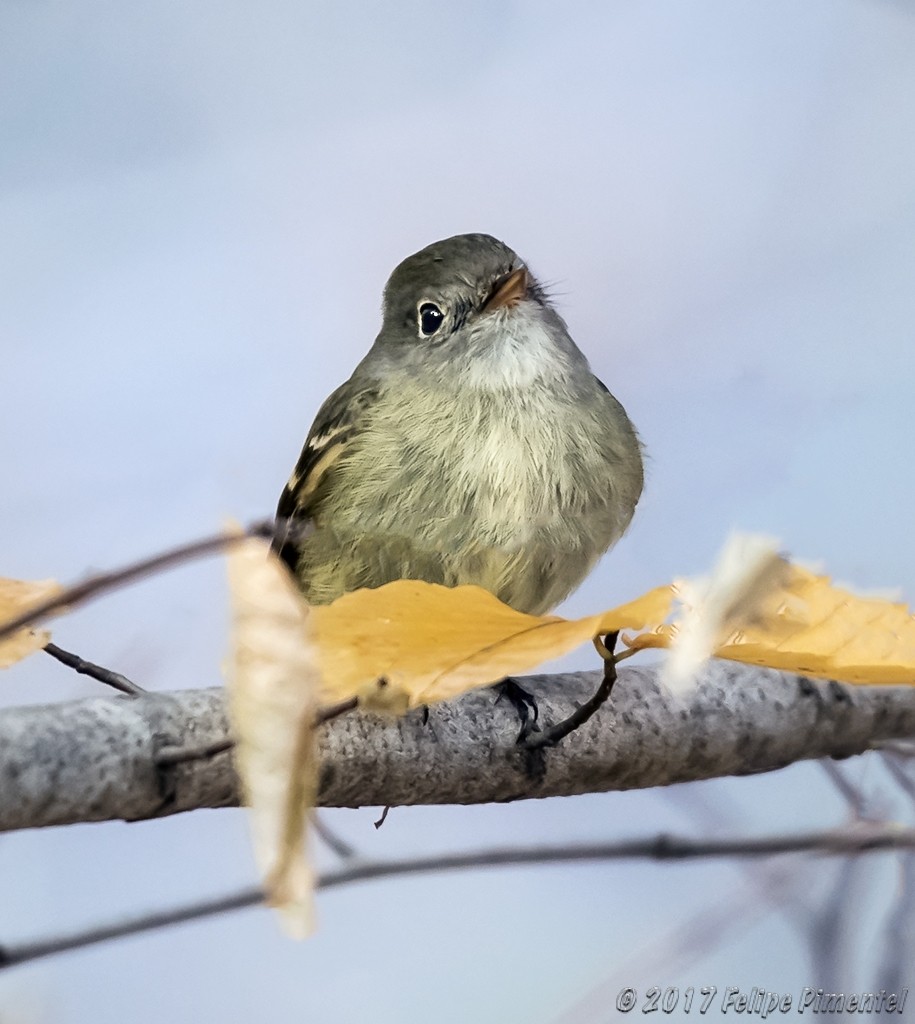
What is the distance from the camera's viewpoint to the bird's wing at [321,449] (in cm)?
58

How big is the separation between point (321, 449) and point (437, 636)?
37 centimetres

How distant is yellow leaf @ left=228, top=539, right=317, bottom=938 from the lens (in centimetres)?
16

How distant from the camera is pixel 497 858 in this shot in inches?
13.4

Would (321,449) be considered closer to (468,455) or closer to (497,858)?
(468,455)

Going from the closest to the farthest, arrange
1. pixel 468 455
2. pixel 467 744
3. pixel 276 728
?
pixel 276 728 → pixel 467 744 → pixel 468 455

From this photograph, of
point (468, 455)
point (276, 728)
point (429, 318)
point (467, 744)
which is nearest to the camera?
point (276, 728)

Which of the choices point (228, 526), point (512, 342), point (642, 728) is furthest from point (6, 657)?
point (512, 342)

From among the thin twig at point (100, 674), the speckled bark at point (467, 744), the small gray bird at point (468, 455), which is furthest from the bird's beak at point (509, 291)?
the thin twig at point (100, 674)

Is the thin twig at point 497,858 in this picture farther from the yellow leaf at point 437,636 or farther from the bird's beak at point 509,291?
the bird's beak at point 509,291

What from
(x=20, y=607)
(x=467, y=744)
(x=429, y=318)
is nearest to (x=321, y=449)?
(x=429, y=318)

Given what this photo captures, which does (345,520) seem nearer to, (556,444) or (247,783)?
(556,444)

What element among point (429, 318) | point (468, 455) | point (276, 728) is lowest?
point (276, 728)

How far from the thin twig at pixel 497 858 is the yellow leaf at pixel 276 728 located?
0.01 metres

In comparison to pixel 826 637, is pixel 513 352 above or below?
above
